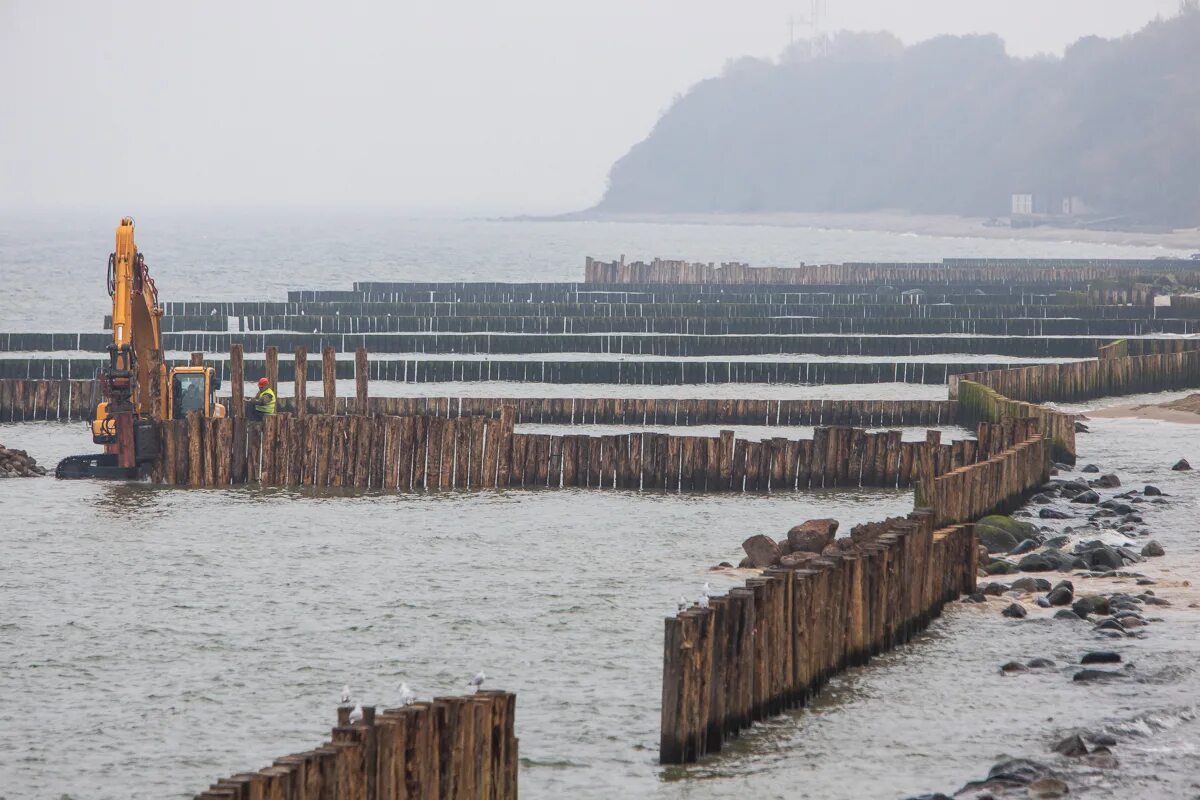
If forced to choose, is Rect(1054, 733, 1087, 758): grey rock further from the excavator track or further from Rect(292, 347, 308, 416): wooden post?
Rect(292, 347, 308, 416): wooden post

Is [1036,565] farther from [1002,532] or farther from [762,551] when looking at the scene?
[762,551]

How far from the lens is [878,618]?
19578mm

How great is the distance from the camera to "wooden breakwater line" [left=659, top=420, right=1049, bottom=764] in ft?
51.1

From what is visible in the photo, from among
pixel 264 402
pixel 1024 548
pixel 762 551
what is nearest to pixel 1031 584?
pixel 1024 548

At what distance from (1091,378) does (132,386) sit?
86.7ft

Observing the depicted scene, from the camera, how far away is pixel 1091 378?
47.5 meters

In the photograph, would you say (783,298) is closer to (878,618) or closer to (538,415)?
(538,415)

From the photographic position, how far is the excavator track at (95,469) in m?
33.7

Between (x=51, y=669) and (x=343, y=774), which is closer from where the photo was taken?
(x=343, y=774)

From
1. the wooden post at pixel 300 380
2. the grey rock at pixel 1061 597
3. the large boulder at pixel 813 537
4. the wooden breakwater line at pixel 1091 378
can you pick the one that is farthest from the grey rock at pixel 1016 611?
the wooden breakwater line at pixel 1091 378

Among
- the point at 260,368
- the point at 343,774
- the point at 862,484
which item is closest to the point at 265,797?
the point at 343,774

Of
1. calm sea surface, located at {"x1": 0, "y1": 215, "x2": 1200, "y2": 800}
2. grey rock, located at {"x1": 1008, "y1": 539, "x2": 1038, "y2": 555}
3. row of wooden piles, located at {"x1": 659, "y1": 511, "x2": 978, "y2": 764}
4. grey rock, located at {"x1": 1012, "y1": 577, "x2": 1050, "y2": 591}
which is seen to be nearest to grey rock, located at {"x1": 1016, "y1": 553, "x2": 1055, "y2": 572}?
grey rock, located at {"x1": 1012, "y1": 577, "x2": 1050, "y2": 591}

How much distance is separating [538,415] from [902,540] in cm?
2291

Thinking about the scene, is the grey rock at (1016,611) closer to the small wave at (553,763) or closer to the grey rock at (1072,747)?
the grey rock at (1072,747)
